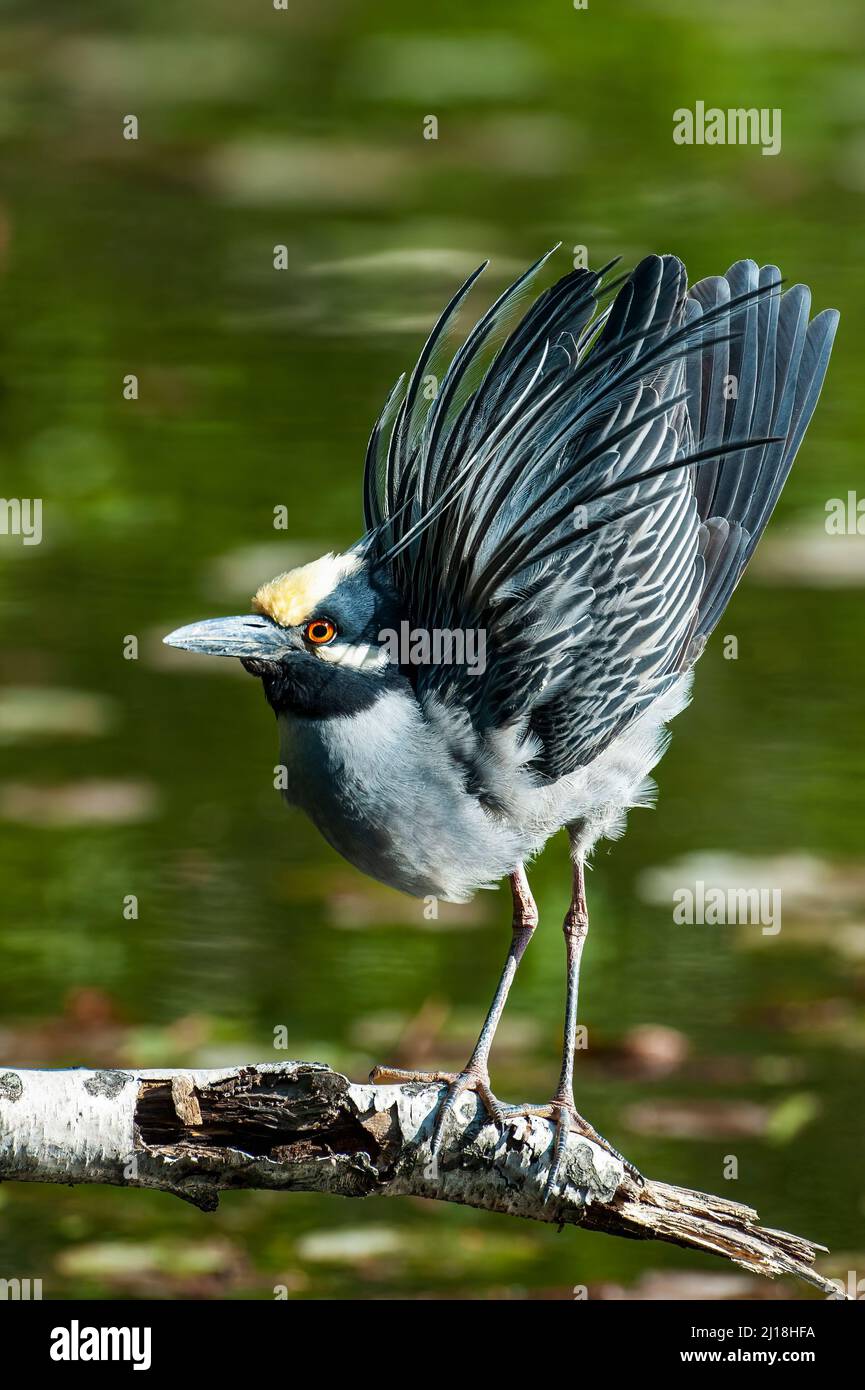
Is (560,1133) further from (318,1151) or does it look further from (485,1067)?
(318,1151)

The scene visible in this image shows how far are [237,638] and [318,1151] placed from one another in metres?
0.53

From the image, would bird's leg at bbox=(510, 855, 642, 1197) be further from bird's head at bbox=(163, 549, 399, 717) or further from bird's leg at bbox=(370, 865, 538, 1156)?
bird's head at bbox=(163, 549, 399, 717)

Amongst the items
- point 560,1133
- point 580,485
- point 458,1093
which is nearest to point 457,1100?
point 458,1093

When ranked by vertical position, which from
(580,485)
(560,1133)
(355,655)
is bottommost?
(560,1133)

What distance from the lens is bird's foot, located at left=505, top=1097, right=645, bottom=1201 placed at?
1.82 meters

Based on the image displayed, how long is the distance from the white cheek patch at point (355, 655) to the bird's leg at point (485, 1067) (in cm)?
33

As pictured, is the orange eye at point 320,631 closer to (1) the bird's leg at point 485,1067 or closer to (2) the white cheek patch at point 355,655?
(2) the white cheek patch at point 355,655

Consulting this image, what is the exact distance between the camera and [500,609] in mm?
1822

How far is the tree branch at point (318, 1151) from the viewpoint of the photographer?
5.33 ft

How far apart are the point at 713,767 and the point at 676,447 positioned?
Result: 150 centimetres

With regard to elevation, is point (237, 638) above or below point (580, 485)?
below

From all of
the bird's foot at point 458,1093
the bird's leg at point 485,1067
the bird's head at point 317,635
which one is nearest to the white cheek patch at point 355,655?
the bird's head at point 317,635

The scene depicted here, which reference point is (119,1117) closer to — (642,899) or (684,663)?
(684,663)

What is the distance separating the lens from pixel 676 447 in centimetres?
198
